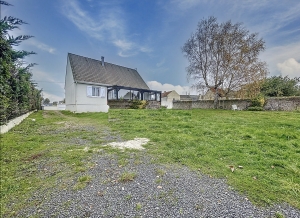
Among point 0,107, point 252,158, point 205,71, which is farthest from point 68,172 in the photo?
point 205,71

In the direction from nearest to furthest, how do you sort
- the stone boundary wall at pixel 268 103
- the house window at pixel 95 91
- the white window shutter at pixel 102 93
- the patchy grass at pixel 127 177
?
the patchy grass at pixel 127 177 → the stone boundary wall at pixel 268 103 → the house window at pixel 95 91 → the white window shutter at pixel 102 93

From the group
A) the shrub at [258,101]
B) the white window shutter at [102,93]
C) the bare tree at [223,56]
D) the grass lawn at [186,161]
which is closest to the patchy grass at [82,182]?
the grass lawn at [186,161]

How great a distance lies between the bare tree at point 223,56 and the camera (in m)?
15.8

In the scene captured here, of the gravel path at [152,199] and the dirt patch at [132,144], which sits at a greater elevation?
the dirt patch at [132,144]

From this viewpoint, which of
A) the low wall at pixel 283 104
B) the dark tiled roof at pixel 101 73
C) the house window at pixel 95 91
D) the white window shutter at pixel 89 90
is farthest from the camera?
the dark tiled roof at pixel 101 73

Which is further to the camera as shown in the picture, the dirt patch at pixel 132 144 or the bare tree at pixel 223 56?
the bare tree at pixel 223 56

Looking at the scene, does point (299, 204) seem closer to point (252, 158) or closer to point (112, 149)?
point (252, 158)

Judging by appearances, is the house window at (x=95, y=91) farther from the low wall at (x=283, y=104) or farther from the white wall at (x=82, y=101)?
the low wall at (x=283, y=104)

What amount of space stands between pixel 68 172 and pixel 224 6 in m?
15.3

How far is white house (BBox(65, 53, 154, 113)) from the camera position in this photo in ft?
51.0

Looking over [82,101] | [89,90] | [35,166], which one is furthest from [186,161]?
[89,90]

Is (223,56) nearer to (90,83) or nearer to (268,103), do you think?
(268,103)

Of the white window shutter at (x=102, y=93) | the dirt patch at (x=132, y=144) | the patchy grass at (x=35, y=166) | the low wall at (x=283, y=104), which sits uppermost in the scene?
the white window shutter at (x=102, y=93)

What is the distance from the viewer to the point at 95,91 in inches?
656
